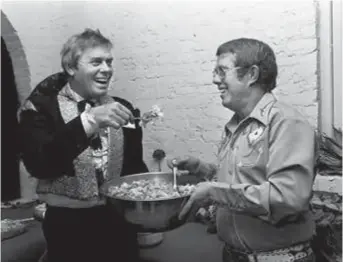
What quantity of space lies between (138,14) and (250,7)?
876 millimetres

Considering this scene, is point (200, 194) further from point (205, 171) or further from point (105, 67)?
point (105, 67)

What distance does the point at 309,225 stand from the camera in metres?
1.54

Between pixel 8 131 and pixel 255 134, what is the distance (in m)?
3.63

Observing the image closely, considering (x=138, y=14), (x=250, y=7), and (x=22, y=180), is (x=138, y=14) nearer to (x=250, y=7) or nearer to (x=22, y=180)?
(x=250, y=7)

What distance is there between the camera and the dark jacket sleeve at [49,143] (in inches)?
68.9

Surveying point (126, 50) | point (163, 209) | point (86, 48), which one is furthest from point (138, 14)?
point (163, 209)

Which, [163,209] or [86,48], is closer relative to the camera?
[163,209]

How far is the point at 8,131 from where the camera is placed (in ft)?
14.8

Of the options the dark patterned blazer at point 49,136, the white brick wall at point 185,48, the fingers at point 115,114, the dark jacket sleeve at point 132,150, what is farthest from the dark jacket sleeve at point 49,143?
the white brick wall at point 185,48

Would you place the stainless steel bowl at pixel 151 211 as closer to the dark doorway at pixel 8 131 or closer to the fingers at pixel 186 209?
the fingers at pixel 186 209

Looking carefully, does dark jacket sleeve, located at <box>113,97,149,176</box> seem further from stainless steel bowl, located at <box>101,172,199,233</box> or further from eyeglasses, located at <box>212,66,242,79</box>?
eyeglasses, located at <box>212,66,242,79</box>

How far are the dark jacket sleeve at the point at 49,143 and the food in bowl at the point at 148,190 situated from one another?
0.23m

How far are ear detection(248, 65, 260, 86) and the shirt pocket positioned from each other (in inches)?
8.8

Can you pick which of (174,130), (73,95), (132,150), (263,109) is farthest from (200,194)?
(174,130)
